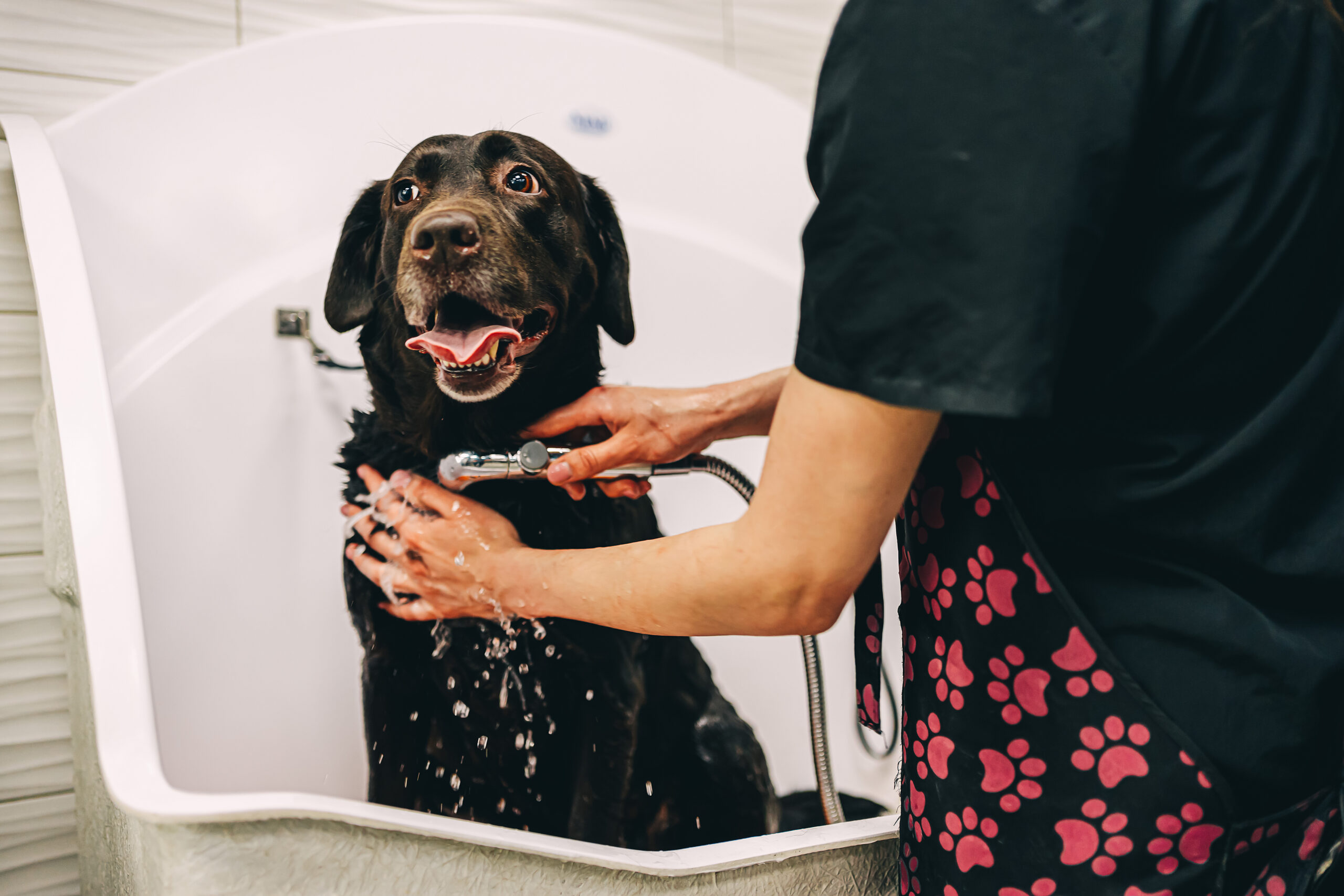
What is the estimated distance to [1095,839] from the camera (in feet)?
1.73

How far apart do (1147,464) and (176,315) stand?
1.00 m

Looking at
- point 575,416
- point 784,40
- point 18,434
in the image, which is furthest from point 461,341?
point 784,40

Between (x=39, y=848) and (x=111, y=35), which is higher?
(x=111, y=35)

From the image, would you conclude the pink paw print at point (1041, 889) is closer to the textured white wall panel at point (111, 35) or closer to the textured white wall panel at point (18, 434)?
the textured white wall panel at point (18, 434)

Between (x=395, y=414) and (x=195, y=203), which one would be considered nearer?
(x=395, y=414)

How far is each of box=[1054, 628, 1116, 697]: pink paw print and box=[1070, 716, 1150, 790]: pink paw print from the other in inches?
0.8

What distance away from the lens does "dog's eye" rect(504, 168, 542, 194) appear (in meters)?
0.77

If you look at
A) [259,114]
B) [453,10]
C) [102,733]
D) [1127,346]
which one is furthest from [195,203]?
[1127,346]

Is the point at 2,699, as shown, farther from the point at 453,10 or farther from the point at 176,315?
the point at 453,10

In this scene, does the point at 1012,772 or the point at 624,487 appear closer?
the point at 1012,772

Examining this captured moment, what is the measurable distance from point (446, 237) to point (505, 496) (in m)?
0.25

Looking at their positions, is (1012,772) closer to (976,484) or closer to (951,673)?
(951,673)

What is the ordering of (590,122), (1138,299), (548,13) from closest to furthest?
(1138,299) < (590,122) < (548,13)

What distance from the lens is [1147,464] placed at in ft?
1.60
